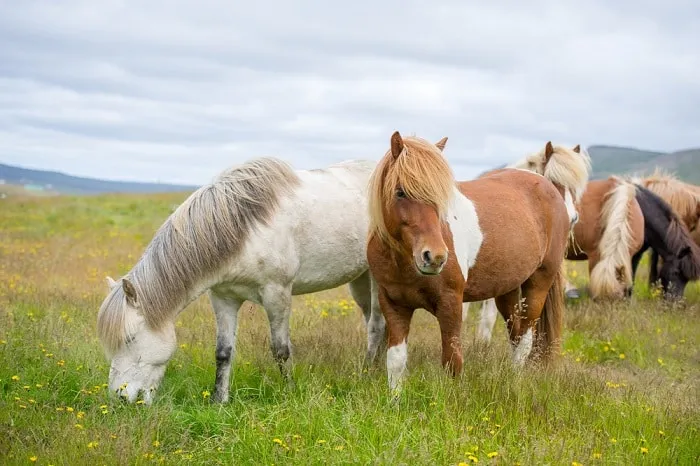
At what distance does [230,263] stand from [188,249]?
0.35 metres

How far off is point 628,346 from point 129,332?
5.84m

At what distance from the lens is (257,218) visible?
5840mm

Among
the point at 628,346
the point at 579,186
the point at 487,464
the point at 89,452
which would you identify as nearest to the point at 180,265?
the point at 89,452

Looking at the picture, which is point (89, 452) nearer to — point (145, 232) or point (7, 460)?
point (7, 460)

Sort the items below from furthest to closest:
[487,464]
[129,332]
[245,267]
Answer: [245,267], [129,332], [487,464]

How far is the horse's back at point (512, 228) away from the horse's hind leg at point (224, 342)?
78.0 inches

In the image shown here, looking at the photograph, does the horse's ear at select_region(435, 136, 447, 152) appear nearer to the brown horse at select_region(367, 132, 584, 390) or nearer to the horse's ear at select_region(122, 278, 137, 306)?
the brown horse at select_region(367, 132, 584, 390)

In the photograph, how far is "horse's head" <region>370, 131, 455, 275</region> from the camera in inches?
184

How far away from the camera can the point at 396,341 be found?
5.31m

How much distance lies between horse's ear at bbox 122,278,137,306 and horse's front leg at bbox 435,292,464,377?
7.60 feet

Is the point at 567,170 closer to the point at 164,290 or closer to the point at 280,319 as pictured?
the point at 280,319

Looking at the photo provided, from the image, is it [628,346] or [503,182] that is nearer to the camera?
[503,182]

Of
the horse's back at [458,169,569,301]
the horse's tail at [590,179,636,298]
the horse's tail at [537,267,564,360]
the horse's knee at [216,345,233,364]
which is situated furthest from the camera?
the horse's tail at [590,179,636,298]

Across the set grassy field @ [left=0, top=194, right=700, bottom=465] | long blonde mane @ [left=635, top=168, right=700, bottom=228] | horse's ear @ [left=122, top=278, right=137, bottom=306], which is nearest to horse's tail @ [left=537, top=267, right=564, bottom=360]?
grassy field @ [left=0, top=194, right=700, bottom=465]
